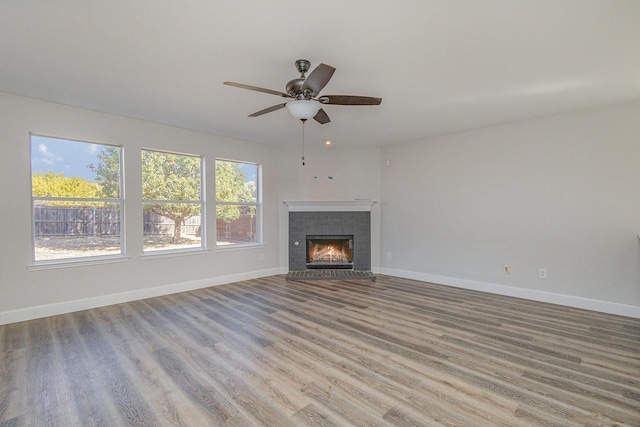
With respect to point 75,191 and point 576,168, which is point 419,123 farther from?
point 75,191

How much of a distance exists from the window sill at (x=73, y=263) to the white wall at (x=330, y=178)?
2827 millimetres

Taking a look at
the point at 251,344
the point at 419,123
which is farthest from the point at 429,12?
the point at 251,344

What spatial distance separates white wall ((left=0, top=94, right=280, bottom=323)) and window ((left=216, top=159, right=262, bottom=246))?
0.18 metres

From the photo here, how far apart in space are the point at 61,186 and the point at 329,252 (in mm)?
4307

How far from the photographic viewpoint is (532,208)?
416cm

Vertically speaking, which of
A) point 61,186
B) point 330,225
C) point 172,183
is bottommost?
point 330,225

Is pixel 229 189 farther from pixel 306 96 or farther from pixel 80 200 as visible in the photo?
pixel 306 96

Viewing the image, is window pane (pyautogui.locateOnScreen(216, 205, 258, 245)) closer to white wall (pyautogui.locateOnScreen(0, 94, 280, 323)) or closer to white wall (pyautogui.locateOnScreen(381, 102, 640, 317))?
white wall (pyautogui.locateOnScreen(0, 94, 280, 323))

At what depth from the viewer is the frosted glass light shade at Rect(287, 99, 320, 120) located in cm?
257

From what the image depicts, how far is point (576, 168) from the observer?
3812 mm

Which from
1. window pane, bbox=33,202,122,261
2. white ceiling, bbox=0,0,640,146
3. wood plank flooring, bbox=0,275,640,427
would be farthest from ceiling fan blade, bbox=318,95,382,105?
window pane, bbox=33,202,122,261

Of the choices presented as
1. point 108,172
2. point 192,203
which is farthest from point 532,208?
point 108,172

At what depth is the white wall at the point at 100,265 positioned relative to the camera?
332 centimetres

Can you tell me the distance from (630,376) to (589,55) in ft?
8.33
